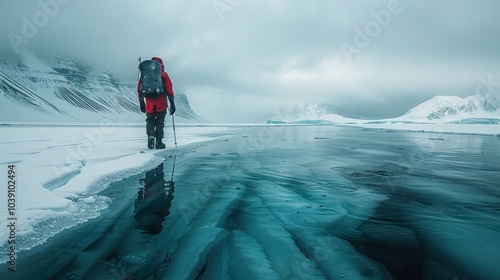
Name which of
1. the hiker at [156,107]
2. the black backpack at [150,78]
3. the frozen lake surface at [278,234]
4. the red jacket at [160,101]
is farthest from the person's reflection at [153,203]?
the red jacket at [160,101]

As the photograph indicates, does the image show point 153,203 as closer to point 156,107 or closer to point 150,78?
point 150,78

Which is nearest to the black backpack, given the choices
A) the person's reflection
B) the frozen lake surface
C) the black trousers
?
the black trousers

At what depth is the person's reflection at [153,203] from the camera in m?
2.77

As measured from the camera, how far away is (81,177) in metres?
4.61

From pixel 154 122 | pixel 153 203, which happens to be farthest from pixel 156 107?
pixel 153 203

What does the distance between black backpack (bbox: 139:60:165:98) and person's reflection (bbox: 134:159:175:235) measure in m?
4.83

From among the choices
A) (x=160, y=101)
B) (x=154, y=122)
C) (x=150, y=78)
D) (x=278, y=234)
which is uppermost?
(x=150, y=78)

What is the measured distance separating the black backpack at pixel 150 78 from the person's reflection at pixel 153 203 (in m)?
4.83

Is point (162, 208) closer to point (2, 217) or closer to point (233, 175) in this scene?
point (2, 217)

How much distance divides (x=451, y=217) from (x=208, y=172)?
418cm

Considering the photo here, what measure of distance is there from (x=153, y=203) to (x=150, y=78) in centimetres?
668

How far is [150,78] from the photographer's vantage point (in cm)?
912

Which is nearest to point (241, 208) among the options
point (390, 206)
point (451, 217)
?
point (390, 206)

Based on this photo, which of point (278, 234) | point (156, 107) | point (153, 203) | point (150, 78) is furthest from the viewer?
point (156, 107)
